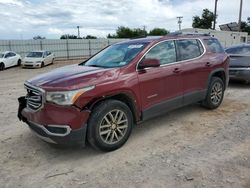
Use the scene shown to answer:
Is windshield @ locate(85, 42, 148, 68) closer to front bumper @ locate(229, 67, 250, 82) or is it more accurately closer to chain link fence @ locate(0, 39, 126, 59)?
front bumper @ locate(229, 67, 250, 82)

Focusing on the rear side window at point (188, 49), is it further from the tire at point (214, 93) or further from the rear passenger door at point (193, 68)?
the tire at point (214, 93)

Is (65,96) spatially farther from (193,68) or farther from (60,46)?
(60,46)

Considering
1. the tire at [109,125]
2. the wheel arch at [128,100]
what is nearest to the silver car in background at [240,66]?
the wheel arch at [128,100]

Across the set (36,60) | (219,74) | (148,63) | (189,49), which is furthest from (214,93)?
(36,60)

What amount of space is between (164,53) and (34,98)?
2.43 metres

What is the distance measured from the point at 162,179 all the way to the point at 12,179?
→ 6.28ft

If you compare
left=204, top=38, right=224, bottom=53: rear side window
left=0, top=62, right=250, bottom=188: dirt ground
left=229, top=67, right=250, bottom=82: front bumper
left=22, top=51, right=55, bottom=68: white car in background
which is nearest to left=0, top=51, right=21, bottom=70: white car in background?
left=22, top=51, right=55, bottom=68: white car in background

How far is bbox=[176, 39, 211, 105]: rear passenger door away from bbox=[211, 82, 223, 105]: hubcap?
1.31 feet

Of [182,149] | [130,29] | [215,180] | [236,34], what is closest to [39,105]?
[182,149]

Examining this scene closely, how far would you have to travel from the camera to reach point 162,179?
3.45 metres

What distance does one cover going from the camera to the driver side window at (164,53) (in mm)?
4898

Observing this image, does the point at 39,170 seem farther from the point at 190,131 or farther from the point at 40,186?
the point at 190,131

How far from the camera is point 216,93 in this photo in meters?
6.36

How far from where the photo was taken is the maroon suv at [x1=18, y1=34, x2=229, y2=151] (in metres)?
3.84
